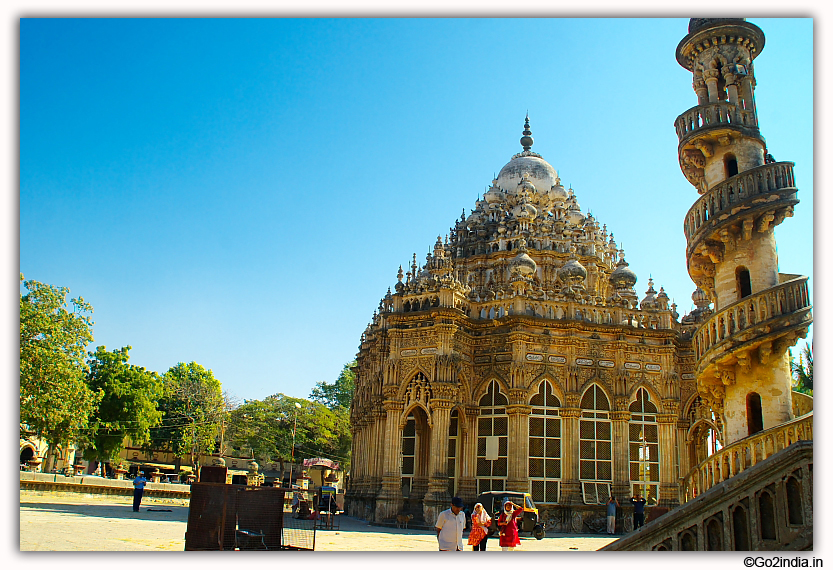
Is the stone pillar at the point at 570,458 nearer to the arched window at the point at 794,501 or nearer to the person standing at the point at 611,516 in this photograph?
the person standing at the point at 611,516

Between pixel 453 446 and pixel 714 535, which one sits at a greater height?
pixel 453 446

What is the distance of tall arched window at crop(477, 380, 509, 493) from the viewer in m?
22.3

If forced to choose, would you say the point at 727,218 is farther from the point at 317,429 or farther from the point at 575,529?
the point at 317,429

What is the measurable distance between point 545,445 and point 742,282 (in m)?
9.95

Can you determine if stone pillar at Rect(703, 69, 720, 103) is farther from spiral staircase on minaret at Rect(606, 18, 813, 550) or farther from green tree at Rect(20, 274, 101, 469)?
green tree at Rect(20, 274, 101, 469)

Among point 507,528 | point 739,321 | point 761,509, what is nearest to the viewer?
point 761,509

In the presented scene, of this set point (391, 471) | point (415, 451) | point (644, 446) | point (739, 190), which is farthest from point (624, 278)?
point (739, 190)

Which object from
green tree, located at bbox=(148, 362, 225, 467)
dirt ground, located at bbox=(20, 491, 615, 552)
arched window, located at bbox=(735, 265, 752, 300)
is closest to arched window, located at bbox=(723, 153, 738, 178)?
arched window, located at bbox=(735, 265, 752, 300)

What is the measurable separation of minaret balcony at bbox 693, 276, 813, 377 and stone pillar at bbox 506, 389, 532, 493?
932 cm

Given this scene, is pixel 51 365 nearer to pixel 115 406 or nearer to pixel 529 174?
pixel 115 406

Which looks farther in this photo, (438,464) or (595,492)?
(595,492)

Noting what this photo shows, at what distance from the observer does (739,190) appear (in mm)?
13969

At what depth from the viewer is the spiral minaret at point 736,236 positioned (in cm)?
1298

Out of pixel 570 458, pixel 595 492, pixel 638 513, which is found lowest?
pixel 638 513
